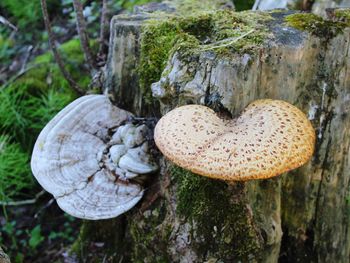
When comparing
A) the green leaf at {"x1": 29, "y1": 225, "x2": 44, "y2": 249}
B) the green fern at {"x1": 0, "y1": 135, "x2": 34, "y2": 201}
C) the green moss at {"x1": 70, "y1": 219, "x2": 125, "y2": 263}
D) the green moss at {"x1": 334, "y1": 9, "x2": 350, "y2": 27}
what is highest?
the green moss at {"x1": 334, "y1": 9, "x2": 350, "y2": 27}

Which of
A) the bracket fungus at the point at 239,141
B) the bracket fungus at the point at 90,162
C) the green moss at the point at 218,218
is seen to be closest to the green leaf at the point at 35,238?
the bracket fungus at the point at 90,162

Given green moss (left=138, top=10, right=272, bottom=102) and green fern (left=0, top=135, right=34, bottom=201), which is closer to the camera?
green moss (left=138, top=10, right=272, bottom=102)

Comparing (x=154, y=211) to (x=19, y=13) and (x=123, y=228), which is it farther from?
(x=19, y=13)

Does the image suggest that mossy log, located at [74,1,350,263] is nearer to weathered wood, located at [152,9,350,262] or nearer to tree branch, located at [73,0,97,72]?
weathered wood, located at [152,9,350,262]

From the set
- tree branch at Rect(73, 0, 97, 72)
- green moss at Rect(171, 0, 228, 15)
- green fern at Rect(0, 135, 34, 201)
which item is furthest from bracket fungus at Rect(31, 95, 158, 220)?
tree branch at Rect(73, 0, 97, 72)

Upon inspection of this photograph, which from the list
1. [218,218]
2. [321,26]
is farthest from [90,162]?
[321,26]

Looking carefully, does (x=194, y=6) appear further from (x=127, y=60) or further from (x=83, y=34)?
(x=83, y=34)

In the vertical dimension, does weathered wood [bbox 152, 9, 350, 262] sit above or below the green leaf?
above
